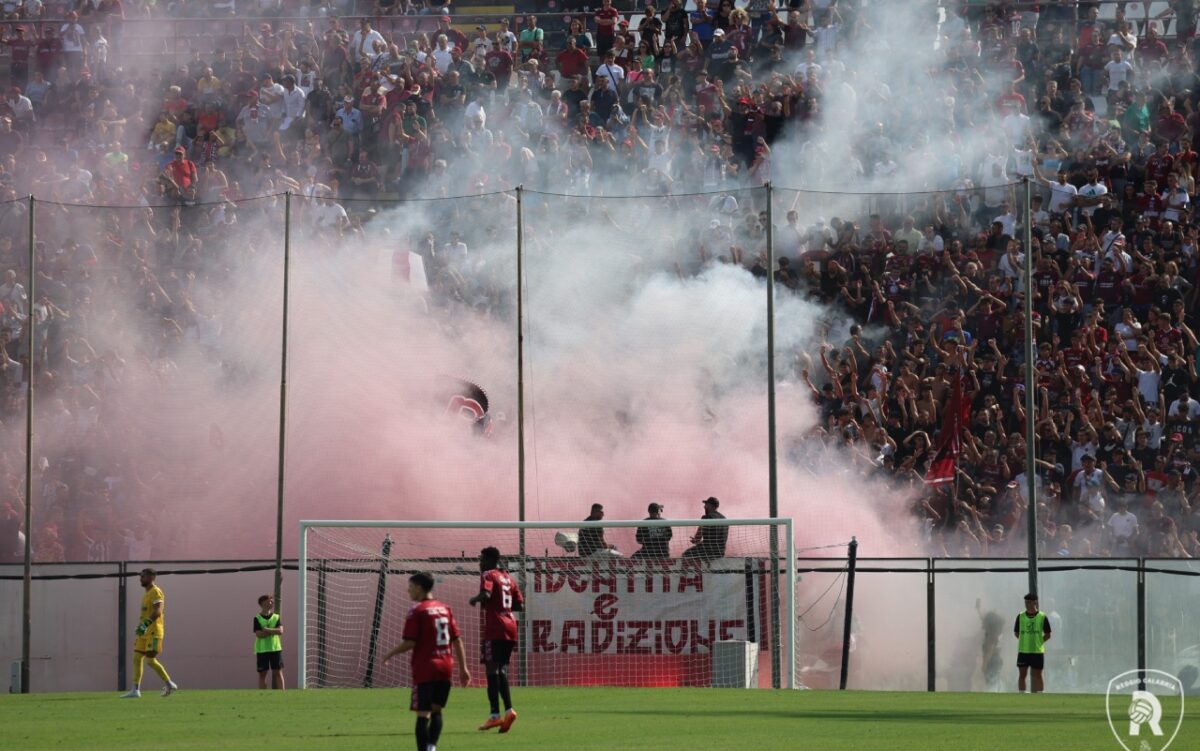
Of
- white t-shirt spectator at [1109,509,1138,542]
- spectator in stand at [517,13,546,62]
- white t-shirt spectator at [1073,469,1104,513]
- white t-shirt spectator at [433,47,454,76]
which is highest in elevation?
spectator in stand at [517,13,546,62]

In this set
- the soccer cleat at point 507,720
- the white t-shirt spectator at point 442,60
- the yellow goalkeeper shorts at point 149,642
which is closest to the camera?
the soccer cleat at point 507,720

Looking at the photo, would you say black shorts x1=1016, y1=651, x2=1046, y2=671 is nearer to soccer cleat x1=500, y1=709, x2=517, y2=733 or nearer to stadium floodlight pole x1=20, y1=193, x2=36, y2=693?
soccer cleat x1=500, y1=709, x2=517, y2=733

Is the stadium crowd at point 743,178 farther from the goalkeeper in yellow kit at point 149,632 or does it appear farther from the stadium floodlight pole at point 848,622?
the goalkeeper in yellow kit at point 149,632

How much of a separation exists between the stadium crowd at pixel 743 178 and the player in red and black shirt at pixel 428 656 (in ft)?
38.0

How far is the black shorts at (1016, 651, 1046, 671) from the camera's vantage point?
19.7m

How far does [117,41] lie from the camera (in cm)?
3256

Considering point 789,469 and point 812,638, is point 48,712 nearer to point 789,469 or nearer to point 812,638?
point 812,638

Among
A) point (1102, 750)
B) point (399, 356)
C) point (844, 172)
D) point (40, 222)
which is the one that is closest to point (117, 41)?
point (40, 222)

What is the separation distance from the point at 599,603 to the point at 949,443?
4.91m

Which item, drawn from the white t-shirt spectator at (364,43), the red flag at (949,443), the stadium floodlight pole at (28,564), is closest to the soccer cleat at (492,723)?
the stadium floodlight pole at (28,564)

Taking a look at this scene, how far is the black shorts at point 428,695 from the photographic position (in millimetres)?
11703

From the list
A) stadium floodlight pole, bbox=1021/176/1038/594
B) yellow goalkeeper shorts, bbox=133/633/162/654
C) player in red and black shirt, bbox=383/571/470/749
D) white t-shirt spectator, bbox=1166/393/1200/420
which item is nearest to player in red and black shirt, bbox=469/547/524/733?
player in red and black shirt, bbox=383/571/470/749

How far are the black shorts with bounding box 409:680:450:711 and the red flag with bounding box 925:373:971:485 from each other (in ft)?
39.6

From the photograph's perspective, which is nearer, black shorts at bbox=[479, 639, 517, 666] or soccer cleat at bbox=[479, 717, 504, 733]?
soccer cleat at bbox=[479, 717, 504, 733]
